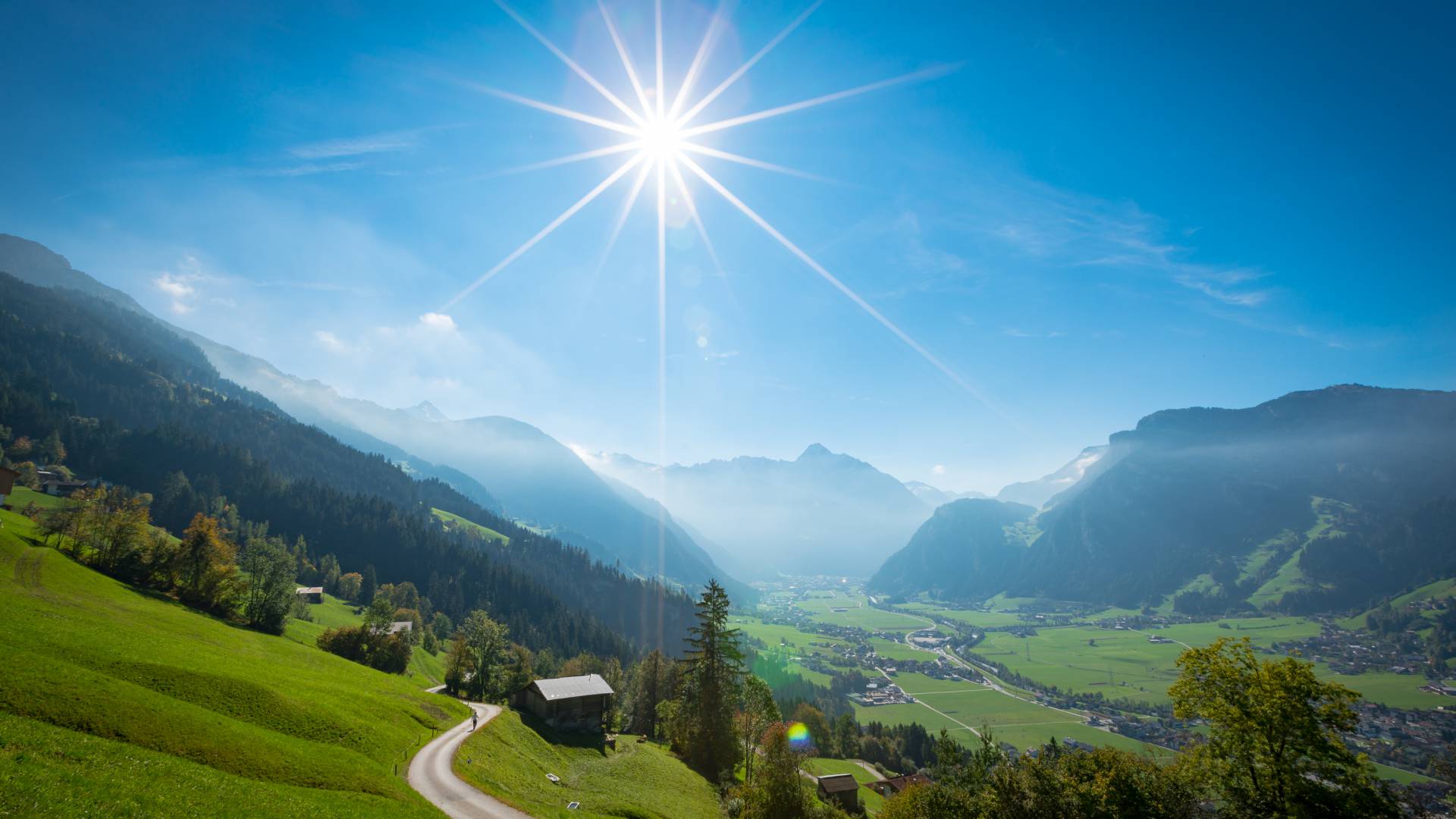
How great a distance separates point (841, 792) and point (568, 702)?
42129mm

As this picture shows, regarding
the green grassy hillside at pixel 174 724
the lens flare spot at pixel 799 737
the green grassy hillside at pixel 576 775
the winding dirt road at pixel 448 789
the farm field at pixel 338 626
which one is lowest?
the lens flare spot at pixel 799 737

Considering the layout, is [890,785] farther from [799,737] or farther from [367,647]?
[367,647]

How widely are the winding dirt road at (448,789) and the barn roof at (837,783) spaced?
2118 inches

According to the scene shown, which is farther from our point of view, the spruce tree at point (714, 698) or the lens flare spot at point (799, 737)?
the lens flare spot at point (799, 737)

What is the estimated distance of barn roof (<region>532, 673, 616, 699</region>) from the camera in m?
63.8

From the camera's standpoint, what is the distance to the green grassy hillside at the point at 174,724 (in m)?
21.5

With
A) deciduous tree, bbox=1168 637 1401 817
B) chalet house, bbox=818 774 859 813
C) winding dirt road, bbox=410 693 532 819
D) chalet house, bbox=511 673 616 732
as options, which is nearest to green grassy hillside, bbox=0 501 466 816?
winding dirt road, bbox=410 693 532 819

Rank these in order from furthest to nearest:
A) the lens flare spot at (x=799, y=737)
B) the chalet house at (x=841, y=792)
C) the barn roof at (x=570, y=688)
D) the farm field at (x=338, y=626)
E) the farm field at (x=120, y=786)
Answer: the farm field at (x=338, y=626) < the lens flare spot at (x=799, y=737) < the chalet house at (x=841, y=792) < the barn roof at (x=570, y=688) < the farm field at (x=120, y=786)

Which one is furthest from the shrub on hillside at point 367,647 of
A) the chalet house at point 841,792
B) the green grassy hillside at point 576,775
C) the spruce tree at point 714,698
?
the chalet house at point 841,792

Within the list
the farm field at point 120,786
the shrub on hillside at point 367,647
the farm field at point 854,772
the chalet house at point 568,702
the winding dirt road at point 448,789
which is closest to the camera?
the farm field at point 120,786

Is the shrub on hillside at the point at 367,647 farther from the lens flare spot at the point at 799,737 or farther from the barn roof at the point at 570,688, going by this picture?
the lens flare spot at the point at 799,737

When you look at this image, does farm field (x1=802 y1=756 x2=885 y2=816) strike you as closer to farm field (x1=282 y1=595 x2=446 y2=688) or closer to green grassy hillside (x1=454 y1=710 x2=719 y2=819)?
green grassy hillside (x1=454 y1=710 x2=719 y2=819)

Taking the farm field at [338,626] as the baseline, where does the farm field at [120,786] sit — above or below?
above

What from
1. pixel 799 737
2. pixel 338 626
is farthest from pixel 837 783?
pixel 338 626
